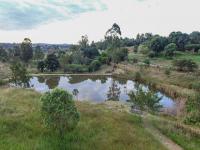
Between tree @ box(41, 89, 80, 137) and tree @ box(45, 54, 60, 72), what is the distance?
71160mm

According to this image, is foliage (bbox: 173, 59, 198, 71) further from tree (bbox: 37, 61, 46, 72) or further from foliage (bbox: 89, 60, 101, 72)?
tree (bbox: 37, 61, 46, 72)

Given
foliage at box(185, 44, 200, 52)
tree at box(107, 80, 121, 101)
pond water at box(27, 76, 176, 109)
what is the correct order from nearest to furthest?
tree at box(107, 80, 121, 101)
pond water at box(27, 76, 176, 109)
foliage at box(185, 44, 200, 52)

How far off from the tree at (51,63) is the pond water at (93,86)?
393 inches

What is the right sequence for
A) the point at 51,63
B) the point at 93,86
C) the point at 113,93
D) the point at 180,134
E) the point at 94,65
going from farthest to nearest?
the point at 94,65, the point at 51,63, the point at 93,86, the point at 113,93, the point at 180,134

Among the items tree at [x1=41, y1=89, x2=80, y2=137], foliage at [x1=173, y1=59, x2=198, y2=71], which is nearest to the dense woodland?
foliage at [x1=173, y1=59, x2=198, y2=71]

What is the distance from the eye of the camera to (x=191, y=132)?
82.7 ft

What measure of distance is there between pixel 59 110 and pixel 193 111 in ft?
55.4

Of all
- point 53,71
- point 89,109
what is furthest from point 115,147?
point 53,71

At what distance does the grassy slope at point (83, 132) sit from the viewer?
68.9 feet

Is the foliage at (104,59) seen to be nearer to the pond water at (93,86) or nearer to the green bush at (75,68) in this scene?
the green bush at (75,68)

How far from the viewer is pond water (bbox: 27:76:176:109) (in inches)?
2178

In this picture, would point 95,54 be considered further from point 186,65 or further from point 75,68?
point 186,65

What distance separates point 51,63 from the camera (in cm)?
9238

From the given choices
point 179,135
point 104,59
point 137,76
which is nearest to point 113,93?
point 137,76
